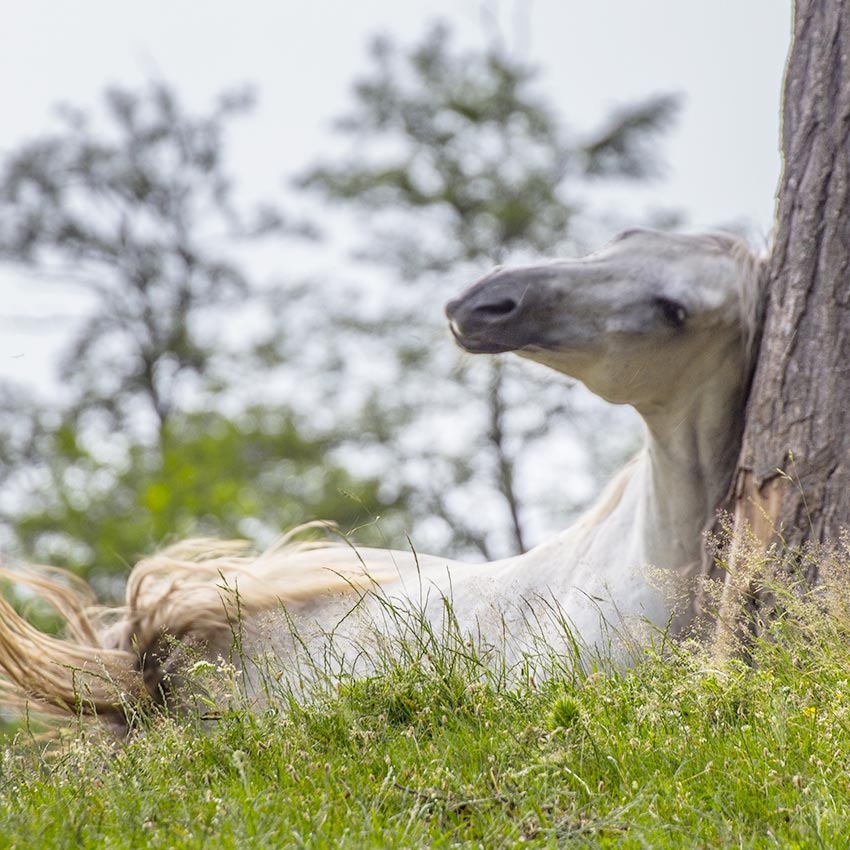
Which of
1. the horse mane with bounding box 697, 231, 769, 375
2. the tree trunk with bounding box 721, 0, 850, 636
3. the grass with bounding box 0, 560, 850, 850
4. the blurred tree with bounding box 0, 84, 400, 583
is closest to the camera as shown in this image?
the grass with bounding box 0, 560, 850, 850

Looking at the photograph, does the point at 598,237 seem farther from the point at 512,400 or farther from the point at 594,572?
the point at 594,572

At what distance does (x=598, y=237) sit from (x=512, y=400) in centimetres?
291

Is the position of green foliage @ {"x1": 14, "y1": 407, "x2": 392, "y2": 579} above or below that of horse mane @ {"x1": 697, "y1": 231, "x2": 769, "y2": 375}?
below

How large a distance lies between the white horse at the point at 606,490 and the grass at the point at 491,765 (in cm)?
28

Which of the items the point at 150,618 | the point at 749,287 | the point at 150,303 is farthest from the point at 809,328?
the point at 150,303

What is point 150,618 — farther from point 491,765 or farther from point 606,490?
point 491,765

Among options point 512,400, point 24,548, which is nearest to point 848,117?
point 24,548

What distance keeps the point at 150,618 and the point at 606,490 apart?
1.76 metres

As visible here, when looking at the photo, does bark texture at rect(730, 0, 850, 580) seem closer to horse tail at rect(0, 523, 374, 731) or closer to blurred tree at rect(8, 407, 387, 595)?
horse tail at rect(0, 523, 374, 731)

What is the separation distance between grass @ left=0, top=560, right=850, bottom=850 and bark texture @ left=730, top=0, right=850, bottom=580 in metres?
0.46

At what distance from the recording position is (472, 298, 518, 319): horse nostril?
10.6ft

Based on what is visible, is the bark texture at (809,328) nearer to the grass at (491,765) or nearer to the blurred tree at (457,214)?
the grass at (491,765)

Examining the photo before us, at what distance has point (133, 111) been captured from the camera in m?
18.3

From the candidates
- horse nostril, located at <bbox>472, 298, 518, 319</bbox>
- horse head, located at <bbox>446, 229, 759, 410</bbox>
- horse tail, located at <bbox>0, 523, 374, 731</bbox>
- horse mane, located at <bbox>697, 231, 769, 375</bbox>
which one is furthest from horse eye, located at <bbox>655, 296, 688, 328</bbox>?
horse tail, located at <bbox>0, 523, 374, 731</bbox>
